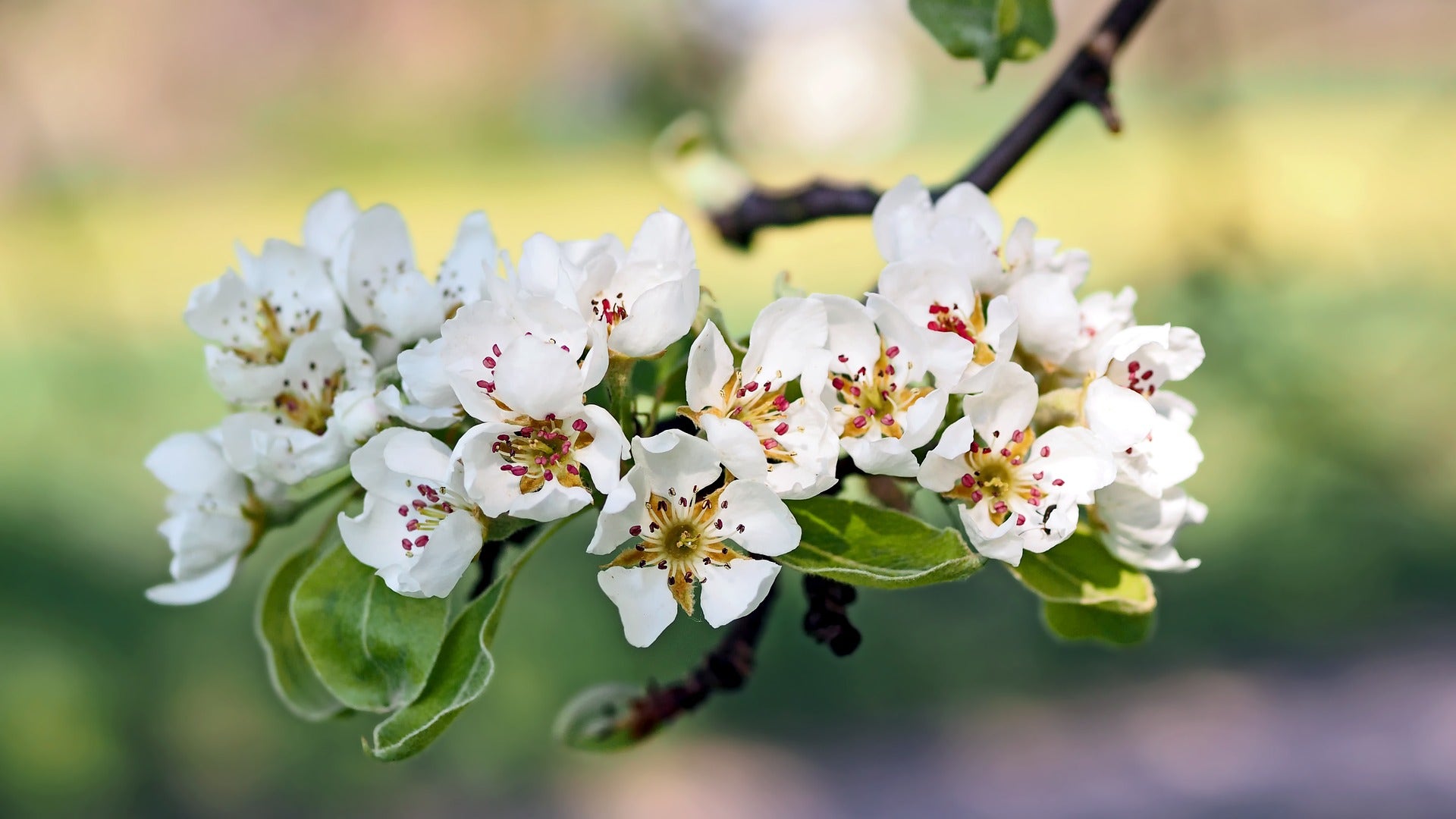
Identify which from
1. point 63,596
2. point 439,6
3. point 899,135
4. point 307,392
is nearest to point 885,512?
point 307,392

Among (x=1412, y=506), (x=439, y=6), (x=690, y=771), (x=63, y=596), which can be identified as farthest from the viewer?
(x=439, y=6)

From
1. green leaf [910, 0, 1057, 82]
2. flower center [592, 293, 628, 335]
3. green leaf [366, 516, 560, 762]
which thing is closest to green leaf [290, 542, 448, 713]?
green leaf [366, 516, 560, 762]

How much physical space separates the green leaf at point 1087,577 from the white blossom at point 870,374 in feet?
0.44

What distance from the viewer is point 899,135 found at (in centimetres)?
848

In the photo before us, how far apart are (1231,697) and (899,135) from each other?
18.6 feet

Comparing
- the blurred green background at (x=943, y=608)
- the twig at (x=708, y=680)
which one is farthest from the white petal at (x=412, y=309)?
the blurred green background at (x=943, y=608)

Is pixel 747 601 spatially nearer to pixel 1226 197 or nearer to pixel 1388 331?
pixel 1226 197

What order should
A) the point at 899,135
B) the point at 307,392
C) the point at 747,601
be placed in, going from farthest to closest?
1. the point at 899,135
2. the point at 307,392
3. the point at 747,601

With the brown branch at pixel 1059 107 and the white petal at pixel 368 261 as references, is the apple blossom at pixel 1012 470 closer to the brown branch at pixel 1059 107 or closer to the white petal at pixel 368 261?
the brown branch at pixel 1059 107

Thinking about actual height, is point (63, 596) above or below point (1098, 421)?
below

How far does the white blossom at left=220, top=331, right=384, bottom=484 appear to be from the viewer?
2.49 ft

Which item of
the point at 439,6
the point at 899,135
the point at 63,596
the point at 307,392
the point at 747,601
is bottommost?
the point at 439,6

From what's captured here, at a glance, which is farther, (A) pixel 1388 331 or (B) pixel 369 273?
(A) pixel 1388 331

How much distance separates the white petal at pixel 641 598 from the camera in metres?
0.68
